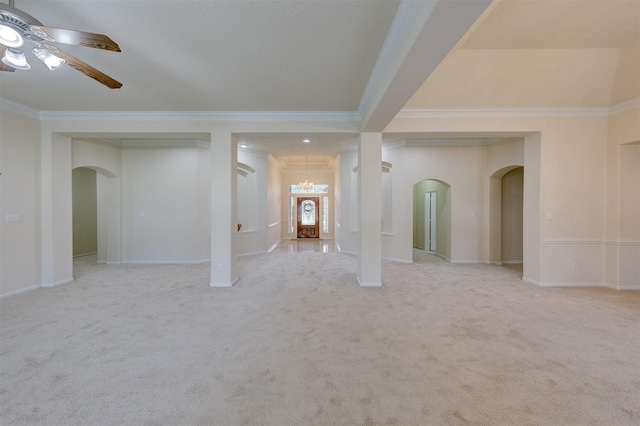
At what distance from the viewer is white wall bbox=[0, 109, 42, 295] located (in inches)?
156

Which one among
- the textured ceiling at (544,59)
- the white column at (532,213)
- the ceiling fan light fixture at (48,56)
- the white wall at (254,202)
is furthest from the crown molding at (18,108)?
the white column at (532,213)

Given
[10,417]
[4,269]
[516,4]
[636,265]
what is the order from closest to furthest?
[10,417] → [516,4] → [4,269] → [636,265]

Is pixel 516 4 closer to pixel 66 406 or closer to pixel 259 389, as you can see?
pixel 259 389

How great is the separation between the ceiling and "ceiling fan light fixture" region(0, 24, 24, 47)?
0.42 meters

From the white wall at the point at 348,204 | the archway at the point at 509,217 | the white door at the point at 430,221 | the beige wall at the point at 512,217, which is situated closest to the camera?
the archway at the point at 509,217

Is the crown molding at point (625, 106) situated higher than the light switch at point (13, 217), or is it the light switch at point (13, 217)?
the crown molding at point (625, 106)

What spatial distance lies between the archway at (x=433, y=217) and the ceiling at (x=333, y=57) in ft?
10.7

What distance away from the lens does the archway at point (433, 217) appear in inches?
275

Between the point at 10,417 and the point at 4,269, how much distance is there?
3562mm

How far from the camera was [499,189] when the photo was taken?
655 cm

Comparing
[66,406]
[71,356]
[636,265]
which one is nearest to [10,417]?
[66,406]

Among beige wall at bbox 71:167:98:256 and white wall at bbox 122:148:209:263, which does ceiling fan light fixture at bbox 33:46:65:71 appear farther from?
beige wall at bbox 71:167:98:256

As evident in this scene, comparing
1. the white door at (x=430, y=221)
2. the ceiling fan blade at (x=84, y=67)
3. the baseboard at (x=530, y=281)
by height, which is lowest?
the baseboard at (x=530, y=281)

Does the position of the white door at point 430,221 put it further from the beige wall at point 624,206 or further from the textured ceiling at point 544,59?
the textured ceiling at point 544,59
